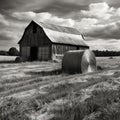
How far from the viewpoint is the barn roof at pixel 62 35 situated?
27264mm

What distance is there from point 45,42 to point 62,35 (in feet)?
13.0

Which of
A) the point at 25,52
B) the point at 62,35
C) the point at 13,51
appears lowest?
the point at 25,52

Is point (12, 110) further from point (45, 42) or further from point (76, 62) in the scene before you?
point (45, 42)

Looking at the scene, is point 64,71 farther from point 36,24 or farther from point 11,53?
point 11,53

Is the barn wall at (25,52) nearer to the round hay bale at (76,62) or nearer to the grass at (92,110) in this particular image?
the round hay bale at (76,62)

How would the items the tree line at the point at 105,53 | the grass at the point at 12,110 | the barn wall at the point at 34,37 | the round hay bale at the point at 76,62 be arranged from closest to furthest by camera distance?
1. the grass at the point at 12,110
2. the round hay bale at the point at 76,62
3. the barn wall at the point at 34,37
4. the tree line at the point at 105,53

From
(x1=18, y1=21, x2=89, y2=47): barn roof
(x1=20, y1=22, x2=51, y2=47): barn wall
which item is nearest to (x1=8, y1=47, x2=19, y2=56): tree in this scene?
(x1=18, y1=21, x2=89, y2=47): barn roof

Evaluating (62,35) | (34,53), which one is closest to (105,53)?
(62,35)

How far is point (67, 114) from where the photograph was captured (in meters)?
3.93

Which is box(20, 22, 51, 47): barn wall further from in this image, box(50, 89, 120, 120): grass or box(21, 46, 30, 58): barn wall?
box(50, 89, 120, 120): grass

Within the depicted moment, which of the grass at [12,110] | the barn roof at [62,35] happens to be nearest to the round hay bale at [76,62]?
the grass at [12,110]

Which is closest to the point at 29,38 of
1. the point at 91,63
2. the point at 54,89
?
the point at 91,63

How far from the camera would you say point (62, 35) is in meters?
29.7

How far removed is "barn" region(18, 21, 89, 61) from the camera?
26578mm
